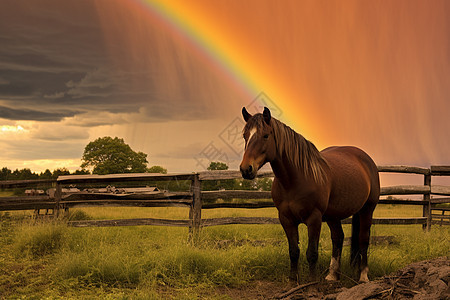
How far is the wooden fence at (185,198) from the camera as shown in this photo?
8641 mm

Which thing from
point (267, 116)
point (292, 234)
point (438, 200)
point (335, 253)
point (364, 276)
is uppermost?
point (267, 116)

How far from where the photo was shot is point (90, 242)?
25.3 feet

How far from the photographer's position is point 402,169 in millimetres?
9984

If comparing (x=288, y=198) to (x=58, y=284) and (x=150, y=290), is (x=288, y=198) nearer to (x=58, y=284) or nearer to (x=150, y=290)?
(x=150, y=290)

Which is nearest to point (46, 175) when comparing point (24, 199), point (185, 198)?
point (24, 199)

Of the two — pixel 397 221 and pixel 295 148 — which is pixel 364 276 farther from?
pixel 397 221

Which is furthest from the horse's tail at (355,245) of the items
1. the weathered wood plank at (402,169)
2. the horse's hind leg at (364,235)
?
the weathered wood plank at (402,169)

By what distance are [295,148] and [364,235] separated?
7.47 feet

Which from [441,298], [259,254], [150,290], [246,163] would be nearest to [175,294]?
[150,290]

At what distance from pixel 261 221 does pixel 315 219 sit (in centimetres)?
401

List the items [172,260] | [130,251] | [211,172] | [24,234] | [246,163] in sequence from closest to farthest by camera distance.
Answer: [246,163], [172,260], [130,251], [24,234], [211,172]

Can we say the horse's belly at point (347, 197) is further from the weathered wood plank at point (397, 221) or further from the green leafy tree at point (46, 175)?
the green leafy tree at point (46, 175)

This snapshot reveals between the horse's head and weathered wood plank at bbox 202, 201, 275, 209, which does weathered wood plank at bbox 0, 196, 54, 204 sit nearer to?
weathered wood plank at bbox 202, 201, 275, 209

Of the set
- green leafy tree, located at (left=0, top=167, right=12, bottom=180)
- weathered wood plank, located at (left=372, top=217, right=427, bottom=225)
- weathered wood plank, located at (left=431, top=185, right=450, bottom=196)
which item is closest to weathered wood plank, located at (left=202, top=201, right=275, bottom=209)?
weathered wood plank, located at (left=372, top=217, right=427, bottom=225)
